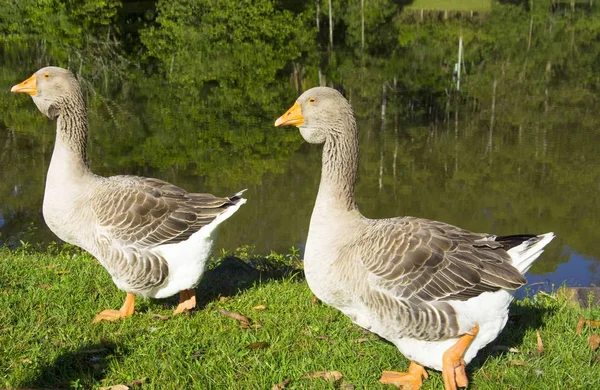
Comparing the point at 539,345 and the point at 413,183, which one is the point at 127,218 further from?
the point at 413,183

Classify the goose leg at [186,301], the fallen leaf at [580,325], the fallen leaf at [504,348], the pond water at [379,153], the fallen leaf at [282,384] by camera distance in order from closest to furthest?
1. the fallen leaf at [282,384]
2. the fallen leaf at [504,348]
3. the fallen leaf at [580,325]
4. the goose leg at [186,301]
5. the pond water at [379,153]

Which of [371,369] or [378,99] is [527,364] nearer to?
[371,369]

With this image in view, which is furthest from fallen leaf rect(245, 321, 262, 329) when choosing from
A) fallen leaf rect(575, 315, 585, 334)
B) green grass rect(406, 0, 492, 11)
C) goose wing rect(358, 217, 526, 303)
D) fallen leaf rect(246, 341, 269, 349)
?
green grass rect(406, 0, 492, 11)

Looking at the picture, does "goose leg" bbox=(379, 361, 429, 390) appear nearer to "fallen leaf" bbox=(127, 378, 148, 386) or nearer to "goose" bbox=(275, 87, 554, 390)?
"goose" bbox=(275, 87, 554, 390)

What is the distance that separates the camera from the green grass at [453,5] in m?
49.5

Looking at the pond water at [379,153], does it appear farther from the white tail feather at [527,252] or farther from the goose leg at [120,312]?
the goose leg at [120,312]

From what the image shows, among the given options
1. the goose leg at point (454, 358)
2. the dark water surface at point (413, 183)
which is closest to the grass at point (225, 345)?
the goose leg at point (454, 358)

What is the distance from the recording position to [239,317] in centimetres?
508

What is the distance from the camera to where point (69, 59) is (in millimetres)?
24547

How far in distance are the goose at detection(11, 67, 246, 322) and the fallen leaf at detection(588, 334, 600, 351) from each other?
2.98 metres

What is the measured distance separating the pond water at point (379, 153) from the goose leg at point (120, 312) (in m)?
5.33

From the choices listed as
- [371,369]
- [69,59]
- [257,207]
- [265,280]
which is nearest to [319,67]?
[69,59]

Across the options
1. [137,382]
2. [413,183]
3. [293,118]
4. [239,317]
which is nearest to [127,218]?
[239,317]

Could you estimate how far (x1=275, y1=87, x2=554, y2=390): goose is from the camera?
3.99 meters
